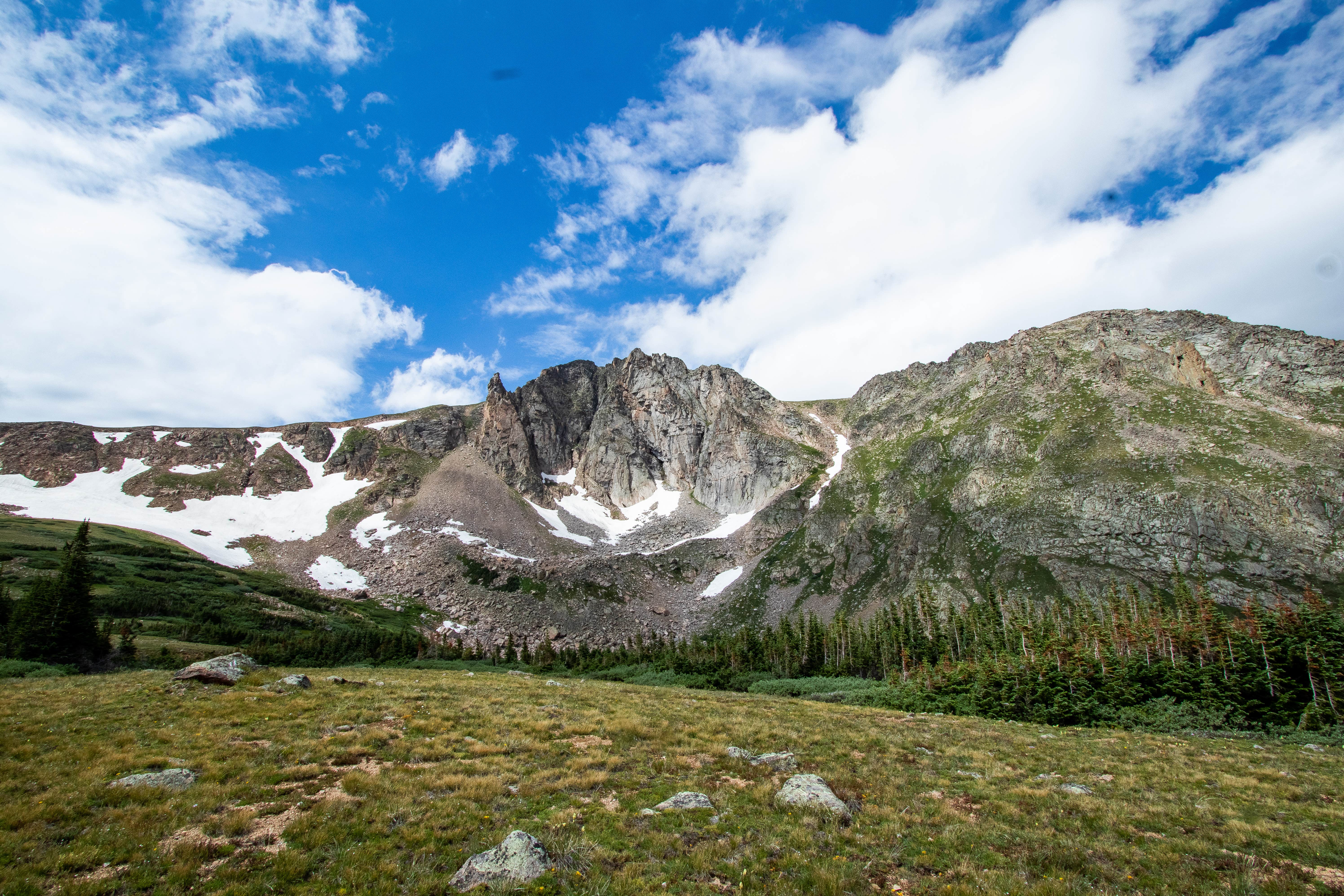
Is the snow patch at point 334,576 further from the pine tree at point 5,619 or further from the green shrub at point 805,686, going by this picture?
the green shrub at point 805,686

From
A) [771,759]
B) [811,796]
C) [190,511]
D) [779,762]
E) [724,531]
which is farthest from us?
[724,531]

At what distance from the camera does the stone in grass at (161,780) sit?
12.5m

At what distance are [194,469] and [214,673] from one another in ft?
727

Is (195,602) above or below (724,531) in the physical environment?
below

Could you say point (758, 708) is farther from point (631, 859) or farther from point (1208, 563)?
point (1208, 563)

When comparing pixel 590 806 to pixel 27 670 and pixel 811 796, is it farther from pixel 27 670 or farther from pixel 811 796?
pixel 27 670

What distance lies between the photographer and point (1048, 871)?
10492 mm

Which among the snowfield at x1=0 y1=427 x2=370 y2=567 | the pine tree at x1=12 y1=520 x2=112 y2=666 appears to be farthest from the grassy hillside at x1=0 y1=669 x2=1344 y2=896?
the snowfield at x1=0 y1=427 x2=370 y2=567

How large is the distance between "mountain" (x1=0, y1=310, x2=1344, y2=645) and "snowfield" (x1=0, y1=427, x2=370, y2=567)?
0.87m

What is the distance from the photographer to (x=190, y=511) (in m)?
167

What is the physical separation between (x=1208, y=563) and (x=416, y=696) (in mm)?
145624

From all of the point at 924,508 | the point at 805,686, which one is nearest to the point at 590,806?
the point at 805,686

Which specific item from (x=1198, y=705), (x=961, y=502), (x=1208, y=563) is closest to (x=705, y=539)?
(x=961, y=502)

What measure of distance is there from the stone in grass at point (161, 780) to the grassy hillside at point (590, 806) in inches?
16.0
